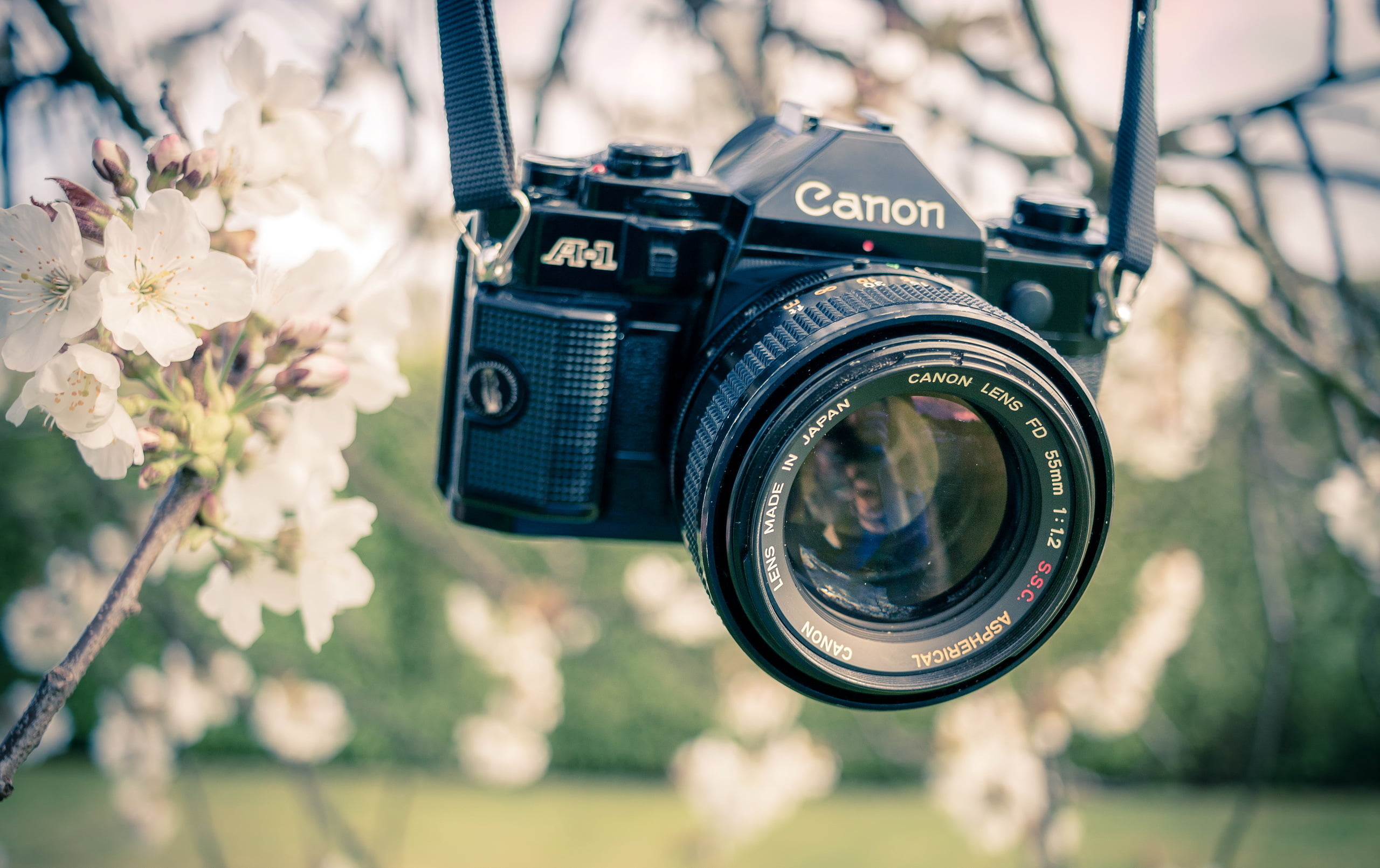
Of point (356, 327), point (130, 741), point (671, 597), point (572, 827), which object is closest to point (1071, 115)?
point (356, 327)

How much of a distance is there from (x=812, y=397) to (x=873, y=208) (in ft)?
0.51

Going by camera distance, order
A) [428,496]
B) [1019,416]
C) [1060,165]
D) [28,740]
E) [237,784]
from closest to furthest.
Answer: [28,740]
[1019,416]
[1060,165]
[237,784]
[428,496]

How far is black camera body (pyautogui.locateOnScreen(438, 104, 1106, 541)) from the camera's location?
0.50 m

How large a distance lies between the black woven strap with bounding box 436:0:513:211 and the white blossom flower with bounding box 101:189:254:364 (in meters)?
0.14

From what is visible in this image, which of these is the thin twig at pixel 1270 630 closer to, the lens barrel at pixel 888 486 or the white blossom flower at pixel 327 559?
the lens barrel at pixel 888 486

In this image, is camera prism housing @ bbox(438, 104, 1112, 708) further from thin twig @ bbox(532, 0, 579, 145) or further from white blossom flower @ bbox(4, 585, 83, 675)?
white blossom flower @ bbox(4, 585, 83, 675)

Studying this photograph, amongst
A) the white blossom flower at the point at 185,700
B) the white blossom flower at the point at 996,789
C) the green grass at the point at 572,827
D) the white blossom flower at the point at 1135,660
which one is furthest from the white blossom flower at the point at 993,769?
the white blossom flower at the point at 185,700

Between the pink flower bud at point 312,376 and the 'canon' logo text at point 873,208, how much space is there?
260 millimetres

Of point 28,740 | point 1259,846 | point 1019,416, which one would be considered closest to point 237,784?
point 28,740

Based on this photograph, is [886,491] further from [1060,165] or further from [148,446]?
[1060,165]

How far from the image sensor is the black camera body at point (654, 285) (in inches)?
19.7

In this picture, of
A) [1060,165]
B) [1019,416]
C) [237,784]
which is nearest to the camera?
[1019,416]

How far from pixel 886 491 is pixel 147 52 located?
93 centimetres

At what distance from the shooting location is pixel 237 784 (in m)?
2.00
